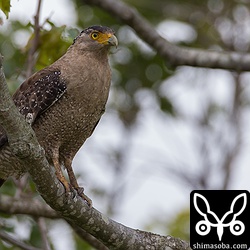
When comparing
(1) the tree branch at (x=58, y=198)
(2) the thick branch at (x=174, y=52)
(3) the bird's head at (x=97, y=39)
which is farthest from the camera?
(2) the thick branch at (x=174, y=52)

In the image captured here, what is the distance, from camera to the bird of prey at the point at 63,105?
601 centimetres

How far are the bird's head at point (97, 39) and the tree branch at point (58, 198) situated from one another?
1414 mm

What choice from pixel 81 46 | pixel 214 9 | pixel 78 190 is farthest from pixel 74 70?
pixel 214 9

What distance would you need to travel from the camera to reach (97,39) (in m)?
6.40

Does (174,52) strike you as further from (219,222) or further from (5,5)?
(5,5)

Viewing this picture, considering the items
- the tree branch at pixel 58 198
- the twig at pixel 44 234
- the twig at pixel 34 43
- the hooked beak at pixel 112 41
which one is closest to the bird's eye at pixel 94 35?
the hooked beak at pixel 112 41

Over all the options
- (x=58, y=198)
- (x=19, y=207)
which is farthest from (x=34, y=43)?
(x=58, y=198)

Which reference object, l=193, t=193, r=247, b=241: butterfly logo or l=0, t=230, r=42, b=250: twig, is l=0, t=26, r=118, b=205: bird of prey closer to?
l=0, t=230, r=42, b=250: twig

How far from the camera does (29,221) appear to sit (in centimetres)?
796

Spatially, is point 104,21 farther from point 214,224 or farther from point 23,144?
point 23,144

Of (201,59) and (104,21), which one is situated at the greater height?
(104,21)

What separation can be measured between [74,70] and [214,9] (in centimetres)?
695

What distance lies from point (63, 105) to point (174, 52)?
2.05 m

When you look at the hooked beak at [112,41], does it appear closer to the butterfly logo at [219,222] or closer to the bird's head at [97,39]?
the bird's head at [97,39]
